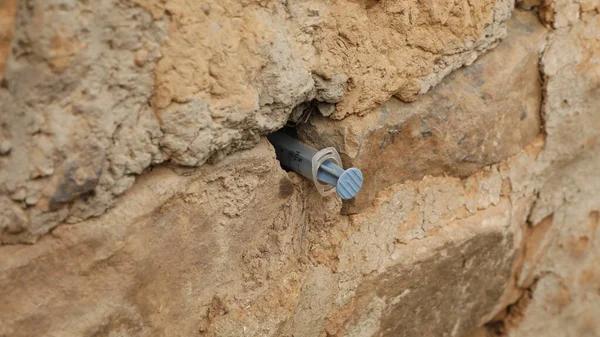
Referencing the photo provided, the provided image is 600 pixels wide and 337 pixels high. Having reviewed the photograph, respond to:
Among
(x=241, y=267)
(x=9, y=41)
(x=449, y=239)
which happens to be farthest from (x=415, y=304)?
(x=9, y=41)

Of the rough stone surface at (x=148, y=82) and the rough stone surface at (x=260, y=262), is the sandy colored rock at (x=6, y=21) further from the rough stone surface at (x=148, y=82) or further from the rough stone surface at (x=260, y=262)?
the rough stone surface at (x=260, y=262)

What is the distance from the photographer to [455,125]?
1187 millimetres

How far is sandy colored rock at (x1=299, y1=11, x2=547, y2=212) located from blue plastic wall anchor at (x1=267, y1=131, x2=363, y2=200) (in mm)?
29

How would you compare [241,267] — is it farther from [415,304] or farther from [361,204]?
[415,304]

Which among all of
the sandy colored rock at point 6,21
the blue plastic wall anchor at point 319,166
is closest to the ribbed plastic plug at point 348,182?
the blue plastic wall anchor at point 319,166

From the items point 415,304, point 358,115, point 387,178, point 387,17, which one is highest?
point 387,17

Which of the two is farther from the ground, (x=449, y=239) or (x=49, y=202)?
(x=49, y=202)

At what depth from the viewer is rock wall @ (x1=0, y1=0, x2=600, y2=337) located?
2.59 feet

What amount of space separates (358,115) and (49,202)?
50 cm

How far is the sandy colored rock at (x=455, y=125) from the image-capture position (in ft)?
3.56

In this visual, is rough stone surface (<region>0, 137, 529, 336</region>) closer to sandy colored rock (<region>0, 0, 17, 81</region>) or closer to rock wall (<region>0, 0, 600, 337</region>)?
rock wall (<region>0, 0, 600, 337</region>)

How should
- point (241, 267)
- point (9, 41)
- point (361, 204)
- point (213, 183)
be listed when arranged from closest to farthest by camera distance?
point (9, 41), point (213, 183), point (241, 267), point (361, 204)

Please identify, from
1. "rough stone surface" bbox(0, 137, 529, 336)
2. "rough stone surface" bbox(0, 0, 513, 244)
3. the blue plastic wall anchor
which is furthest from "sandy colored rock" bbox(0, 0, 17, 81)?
the blue plastic wall anchor

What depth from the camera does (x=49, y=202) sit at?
80 centimetres
